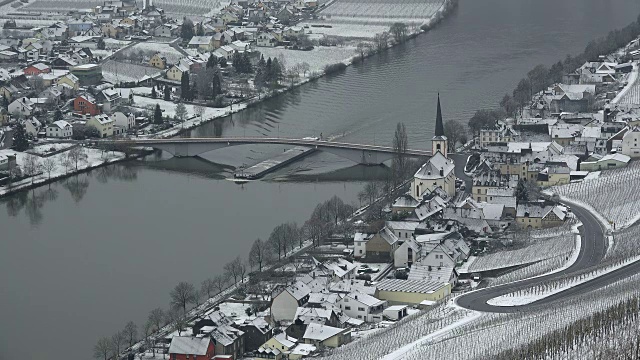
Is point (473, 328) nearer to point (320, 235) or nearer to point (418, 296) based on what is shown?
point (418, 296)

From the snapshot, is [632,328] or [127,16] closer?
[632,328]

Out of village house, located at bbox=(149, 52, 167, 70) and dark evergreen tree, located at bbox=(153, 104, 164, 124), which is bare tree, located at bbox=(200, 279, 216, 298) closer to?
dark evergreen tree, located at bbox=(153, 104, 164, 124)

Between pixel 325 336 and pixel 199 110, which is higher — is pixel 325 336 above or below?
above

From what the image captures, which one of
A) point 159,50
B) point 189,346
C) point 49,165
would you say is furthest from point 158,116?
point 189,346

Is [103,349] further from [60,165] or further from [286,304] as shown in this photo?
[60,165]

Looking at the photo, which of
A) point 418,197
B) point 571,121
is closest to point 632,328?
point 418,197

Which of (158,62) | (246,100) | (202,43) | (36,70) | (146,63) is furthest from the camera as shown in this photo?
(202,43)

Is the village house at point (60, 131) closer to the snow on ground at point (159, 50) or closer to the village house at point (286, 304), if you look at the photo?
the snow on ground at point (159, 50)
